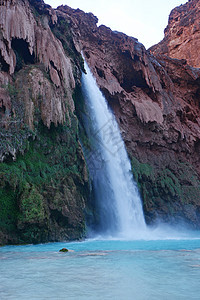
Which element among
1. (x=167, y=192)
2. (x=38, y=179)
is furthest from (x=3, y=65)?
(x=167, y=192)

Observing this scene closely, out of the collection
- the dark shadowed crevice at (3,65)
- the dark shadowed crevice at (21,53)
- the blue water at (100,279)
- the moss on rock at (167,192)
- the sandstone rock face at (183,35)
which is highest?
the sandstone rock face at (183,35)

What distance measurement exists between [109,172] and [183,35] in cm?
3526

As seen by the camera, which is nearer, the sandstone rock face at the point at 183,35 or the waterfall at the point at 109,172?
the waterfall at the point at 109,172

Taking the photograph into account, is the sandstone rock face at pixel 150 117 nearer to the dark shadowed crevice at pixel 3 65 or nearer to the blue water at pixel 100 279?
the dark shadowed crevice at pixel 3 65

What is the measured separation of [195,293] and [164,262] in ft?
7.33

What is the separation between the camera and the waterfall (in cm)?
1592

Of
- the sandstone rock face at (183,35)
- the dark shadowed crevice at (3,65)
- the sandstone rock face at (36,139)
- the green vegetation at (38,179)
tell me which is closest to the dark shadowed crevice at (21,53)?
the sandstone rock face at (36,139)

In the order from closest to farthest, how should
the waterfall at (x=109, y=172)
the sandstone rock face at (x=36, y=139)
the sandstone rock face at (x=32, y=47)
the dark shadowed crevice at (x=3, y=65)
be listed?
1. the sandstone rock face at (x=36, y=139)
2. the dark shadowed crevice at (x=3, y=65)
3. the sandstone rock face at (x=32, y=47)
4. the waterfall at (x=109, y=172)

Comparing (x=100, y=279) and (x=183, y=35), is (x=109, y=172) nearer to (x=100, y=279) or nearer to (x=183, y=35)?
(x=100, y=279)

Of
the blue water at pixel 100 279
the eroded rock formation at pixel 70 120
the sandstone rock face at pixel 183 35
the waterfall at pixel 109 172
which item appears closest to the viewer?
the blue water at pixel 100 279

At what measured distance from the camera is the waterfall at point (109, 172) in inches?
627

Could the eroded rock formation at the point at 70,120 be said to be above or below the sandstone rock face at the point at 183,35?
below

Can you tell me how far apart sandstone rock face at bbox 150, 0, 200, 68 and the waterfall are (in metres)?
25.9

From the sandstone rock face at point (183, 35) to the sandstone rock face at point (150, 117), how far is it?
50.2ft
